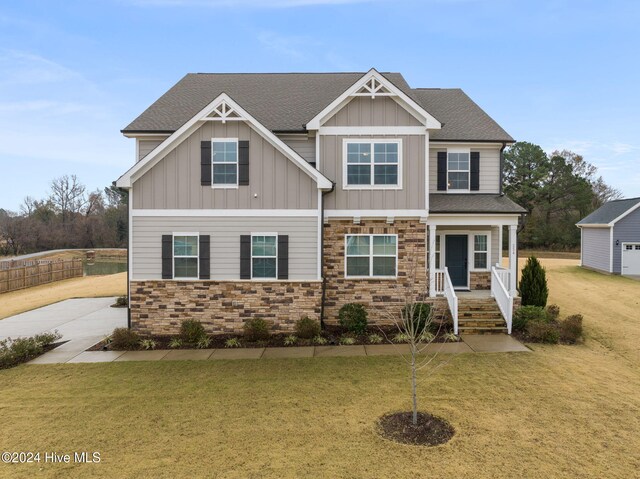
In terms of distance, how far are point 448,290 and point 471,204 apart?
3330 mm

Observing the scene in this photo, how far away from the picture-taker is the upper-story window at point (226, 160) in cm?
1298

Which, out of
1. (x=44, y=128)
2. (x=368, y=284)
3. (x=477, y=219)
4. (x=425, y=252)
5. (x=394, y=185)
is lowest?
(x=368, y=284)

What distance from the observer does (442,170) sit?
1538 centimetres

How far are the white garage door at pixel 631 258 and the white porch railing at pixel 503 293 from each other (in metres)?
18.1

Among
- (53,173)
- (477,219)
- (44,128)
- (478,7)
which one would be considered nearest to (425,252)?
(477,219)

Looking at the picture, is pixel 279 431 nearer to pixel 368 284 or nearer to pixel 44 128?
pixel 368 284

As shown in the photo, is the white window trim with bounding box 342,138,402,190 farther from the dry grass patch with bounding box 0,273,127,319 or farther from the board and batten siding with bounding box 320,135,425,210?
the dry grass patch with bounding box 0,273,127,319

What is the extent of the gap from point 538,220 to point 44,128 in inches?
2470

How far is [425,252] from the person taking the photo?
45.2ft

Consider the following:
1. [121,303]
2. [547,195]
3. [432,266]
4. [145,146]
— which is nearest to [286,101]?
[145,146]

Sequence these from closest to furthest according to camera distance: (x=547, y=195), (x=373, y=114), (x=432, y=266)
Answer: (x=373, y=114) < (x=432, y=266) < (x=547, y=195)

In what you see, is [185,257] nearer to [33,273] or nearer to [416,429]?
[416,429]

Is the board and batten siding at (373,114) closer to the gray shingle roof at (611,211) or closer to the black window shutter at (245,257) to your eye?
the black window shutter at (245,257)

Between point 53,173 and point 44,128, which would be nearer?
point 44,128
